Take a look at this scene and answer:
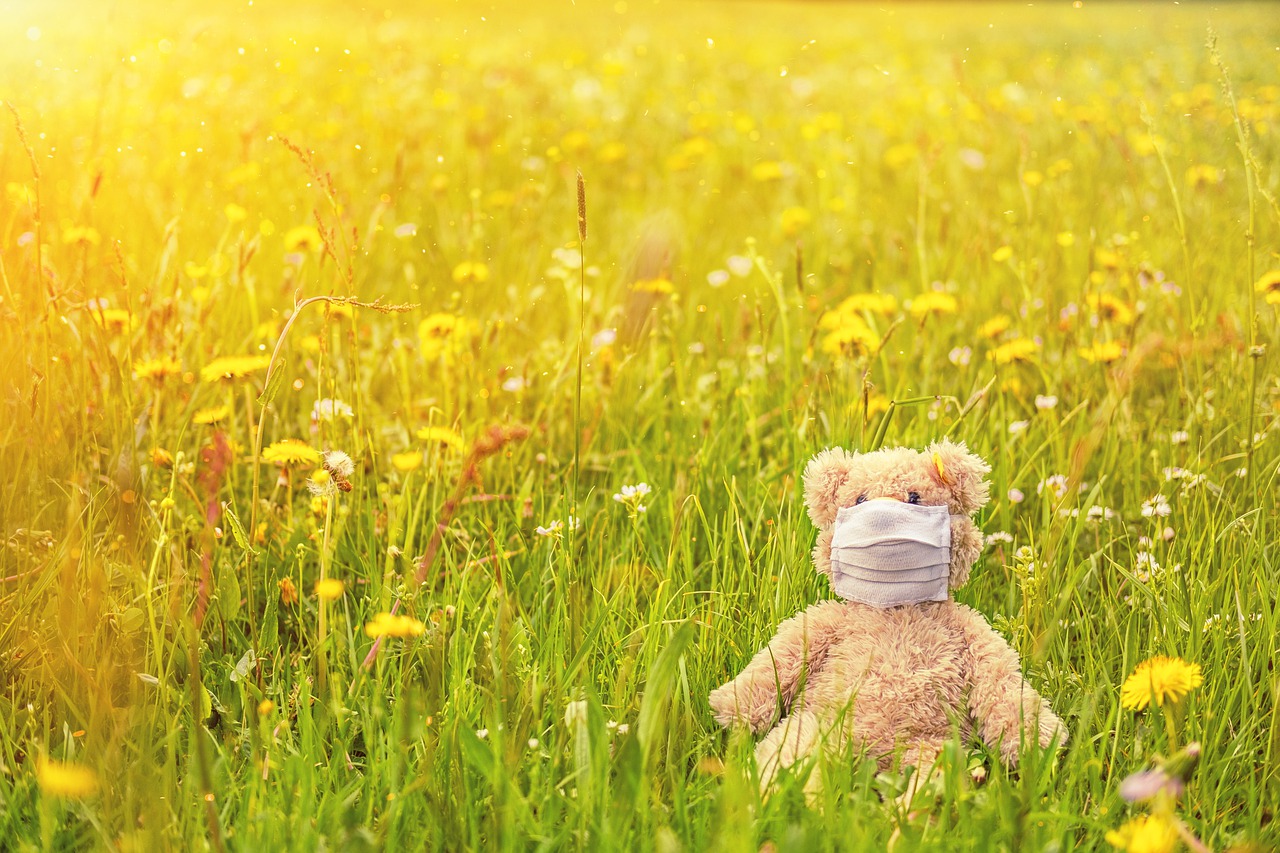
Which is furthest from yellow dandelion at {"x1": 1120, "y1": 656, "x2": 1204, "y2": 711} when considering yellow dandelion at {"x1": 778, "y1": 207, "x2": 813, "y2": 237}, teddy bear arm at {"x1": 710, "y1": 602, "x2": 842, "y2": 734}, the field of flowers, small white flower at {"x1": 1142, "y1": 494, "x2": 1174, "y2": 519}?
yellow dandelion at {"x1": 778, "y1": 207, "x2": 813, "y2": 237}

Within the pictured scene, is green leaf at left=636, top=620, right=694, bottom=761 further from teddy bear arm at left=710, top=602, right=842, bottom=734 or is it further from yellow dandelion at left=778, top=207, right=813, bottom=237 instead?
yellow dandelion at left=778, top=207, right=813, bottom=237

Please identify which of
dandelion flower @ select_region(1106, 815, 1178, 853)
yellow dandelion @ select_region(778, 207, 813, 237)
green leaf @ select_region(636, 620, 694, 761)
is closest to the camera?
dandelion flower @ select_region(1106, 815, 1178, 853)

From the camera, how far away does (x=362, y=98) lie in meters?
4.84

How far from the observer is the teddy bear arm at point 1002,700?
1.29 meters

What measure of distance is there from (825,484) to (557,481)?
644mm

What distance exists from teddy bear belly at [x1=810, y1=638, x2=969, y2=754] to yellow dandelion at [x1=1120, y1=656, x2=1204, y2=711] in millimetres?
197

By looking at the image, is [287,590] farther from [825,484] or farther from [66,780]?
[825,484]

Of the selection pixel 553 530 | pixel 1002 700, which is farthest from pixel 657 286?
pixel 1002 700

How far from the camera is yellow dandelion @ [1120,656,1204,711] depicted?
1.22 meters

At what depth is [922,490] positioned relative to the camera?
4.74 feet

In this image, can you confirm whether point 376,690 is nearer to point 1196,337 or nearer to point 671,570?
Answer: point 671,570

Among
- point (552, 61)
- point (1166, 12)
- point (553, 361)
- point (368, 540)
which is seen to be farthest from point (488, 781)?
point (1166, 12)

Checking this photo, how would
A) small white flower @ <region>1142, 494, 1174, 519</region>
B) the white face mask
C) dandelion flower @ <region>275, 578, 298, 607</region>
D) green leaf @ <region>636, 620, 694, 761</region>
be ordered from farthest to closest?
small white flower @ <region>1142, 494, 1174, 519</region>, dandelion flower @ <region>275, 578, 298, 607</region>, the white face mask, green leaf @ <region>636, 620, 694, 761</region>

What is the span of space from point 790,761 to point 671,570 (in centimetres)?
35
